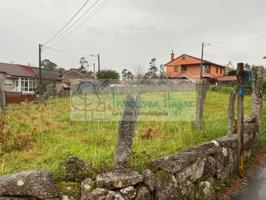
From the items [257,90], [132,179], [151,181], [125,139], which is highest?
[257,90]

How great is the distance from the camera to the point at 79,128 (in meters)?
10.2

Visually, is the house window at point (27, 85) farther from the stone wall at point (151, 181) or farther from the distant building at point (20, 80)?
the stone wall at point (151, 181)

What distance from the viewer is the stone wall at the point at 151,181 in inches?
163

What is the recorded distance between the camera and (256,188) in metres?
7.00

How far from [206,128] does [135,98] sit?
476 centimetres

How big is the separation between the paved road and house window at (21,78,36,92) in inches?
1652

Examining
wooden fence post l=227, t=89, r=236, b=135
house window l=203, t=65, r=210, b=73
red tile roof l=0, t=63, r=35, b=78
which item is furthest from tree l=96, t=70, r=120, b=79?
wooden fence post l=227, t=89, r=236, b=135

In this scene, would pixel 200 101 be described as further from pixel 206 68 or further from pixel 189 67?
pixel 206 68

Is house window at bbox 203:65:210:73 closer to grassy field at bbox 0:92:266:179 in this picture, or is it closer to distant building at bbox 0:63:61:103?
distant building at bbox 0:63:61:103

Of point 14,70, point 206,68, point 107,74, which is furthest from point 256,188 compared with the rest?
point 206,68

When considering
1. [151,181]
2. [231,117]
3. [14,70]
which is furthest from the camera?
[14,70]

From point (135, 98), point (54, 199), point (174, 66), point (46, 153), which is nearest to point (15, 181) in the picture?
point (54, 199)

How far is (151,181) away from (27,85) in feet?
146

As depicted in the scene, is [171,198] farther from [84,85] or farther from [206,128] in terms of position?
[84,85]
